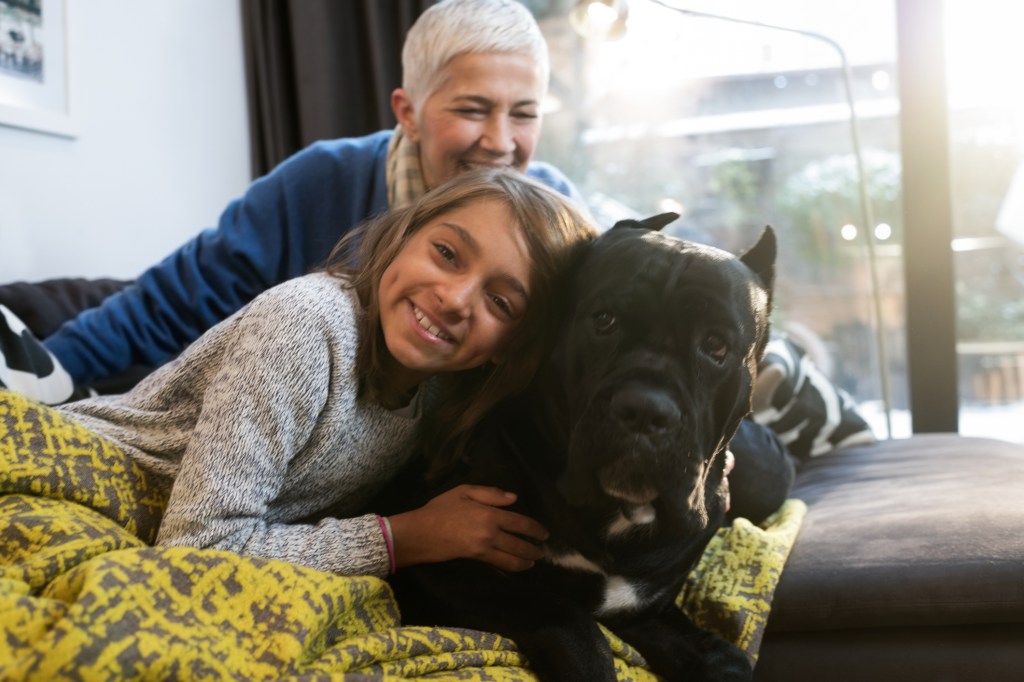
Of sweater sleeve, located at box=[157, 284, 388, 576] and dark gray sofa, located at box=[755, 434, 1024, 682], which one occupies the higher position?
sweater sleeve, located at box=[157, 284, 388, 576]

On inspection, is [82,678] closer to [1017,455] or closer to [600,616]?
[600,616]

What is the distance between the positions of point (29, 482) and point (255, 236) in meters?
0.90

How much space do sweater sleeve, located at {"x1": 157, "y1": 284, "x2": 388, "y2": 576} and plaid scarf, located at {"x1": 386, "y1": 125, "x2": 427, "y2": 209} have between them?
2.07 feet

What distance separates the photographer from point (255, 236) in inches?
73.1

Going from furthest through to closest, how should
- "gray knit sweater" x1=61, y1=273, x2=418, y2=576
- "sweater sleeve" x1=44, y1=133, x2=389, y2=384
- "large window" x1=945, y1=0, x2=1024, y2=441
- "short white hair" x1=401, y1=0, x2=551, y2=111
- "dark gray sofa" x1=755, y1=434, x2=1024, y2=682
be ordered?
"large window" x1=945, y1=0, x2=1024, y2=441
"sweater sleeve" x1=44, y1=133, x2=389, y2=384
"short white hair" x1=401, y1=0, x2=551, y2=111
"dark gray sofa" x1=755, y1=434, x2=1024, y2=682
"gray knit sweater" x1=61, y1=273, x2=418, y2=576

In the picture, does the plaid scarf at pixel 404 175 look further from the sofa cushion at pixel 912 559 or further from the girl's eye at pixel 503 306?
the sofa cushion at pixel 912 559

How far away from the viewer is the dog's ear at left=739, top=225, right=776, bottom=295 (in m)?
1.20

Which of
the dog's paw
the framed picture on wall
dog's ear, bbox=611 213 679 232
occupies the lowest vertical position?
the dog's paw

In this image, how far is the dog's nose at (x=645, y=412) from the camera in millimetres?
950

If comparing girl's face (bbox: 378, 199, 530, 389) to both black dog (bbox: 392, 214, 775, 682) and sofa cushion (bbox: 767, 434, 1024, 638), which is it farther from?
sofa cushion (bbox: 767, 434, 1024, 638)

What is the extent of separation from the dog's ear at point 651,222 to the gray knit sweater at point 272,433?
39 cm

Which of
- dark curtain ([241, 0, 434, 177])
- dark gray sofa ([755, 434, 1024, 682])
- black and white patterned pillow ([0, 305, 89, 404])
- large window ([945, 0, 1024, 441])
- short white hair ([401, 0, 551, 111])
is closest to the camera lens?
dark gray sofa ([755, 434, 1024, 682])

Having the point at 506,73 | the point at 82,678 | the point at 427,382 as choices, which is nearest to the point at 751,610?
the point at 427,382

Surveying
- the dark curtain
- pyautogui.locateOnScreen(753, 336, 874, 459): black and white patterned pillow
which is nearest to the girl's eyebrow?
pyautogui.locateOnScreen(753, 336, 874, 459): black and white patterned pillow
